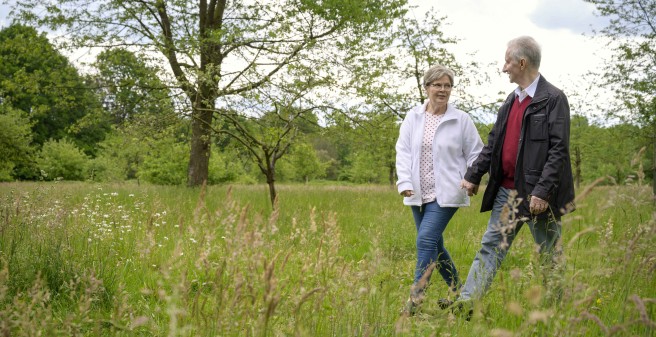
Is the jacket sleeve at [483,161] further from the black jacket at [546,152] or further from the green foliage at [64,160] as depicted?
the green foliage at [64,160]

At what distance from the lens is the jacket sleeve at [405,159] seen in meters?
4.20

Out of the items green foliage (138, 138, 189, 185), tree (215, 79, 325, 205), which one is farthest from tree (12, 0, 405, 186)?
green foliage (138, 138, 189, 185)

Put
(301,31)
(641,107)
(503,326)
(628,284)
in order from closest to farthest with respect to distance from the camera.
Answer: (628,284) < (503,326) < (301,31) < (641,107)

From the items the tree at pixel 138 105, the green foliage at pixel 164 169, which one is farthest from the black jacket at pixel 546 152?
the green foliage at pixel 164 169

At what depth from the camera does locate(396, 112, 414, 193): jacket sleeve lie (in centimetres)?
420

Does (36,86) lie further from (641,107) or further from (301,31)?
(641,107)

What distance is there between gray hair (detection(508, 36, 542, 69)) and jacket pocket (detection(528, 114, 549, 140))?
0.41 metres

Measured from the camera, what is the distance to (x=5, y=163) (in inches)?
818

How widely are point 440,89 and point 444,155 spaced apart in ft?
1.79

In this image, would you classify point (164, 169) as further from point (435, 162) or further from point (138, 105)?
point (435, 162)

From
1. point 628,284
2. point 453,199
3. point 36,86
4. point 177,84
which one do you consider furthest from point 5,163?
point 628,284

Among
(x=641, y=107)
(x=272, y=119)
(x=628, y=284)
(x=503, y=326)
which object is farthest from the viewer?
(x=641, y=107)

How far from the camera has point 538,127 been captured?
3.56 m

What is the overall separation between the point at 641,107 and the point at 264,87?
10.7 m
